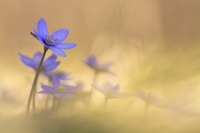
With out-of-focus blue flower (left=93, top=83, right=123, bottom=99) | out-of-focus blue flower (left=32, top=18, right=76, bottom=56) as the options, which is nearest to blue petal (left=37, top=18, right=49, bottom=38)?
out-of-focus blue flower (left=32, top=18, right=76, bottom=56)

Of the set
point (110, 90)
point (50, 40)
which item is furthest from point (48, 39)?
point (110, 90)

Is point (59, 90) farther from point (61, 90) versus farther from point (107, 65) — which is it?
point (107, 65)

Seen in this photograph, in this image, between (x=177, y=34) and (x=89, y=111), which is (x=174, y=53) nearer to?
(x=177, y=34)

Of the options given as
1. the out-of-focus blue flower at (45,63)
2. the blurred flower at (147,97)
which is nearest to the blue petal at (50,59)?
the out-of-focus blue flower at (45,63)

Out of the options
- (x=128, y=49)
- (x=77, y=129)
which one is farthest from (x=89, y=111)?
(x=128, y=49)

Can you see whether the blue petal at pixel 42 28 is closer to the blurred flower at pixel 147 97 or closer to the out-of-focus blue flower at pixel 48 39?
the out-of-focus blue flower at pixel 48 39

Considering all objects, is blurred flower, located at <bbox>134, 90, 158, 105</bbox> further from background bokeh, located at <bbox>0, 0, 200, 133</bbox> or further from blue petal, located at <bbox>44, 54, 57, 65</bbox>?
blue petal, located at <bbox>44, 54, 57, 65</bbox>
